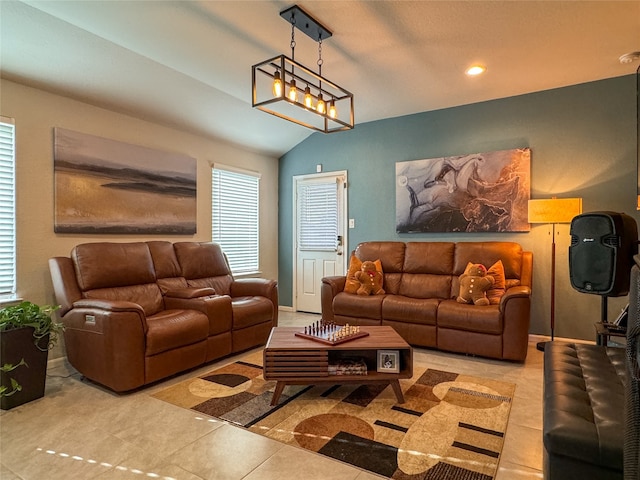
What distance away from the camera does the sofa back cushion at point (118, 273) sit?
311cm

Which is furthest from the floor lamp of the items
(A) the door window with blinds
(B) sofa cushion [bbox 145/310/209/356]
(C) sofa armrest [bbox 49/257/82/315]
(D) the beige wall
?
(C) sofa armrest [bbox 49/257/82/315]

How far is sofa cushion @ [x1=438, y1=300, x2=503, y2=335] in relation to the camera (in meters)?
3.28

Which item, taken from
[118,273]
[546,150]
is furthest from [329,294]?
[546,150]

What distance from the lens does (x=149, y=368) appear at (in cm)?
272

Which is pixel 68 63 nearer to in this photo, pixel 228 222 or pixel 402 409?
pixel 228 222

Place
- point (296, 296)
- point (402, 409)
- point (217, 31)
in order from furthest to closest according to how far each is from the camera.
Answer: point (296, 296)
point (217, 31)
point (402, 409)

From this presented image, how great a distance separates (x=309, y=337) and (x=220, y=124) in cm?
304

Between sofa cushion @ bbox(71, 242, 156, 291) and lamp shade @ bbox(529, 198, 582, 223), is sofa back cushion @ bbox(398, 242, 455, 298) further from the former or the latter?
sofa cushion @ bbox(71, 242, 156, 291)

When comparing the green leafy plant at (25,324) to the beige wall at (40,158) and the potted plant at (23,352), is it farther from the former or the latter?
the beige wall at (40,158)

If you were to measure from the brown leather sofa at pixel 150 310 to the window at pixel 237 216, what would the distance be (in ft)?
2.37

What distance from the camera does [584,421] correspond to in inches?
52.6

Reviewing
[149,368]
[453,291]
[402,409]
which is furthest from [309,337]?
[453,291]

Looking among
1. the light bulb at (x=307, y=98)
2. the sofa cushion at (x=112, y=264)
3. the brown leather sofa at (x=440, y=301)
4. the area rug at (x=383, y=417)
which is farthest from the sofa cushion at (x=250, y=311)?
the light bulb at (x=307, y=98)

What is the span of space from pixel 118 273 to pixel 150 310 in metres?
0.44
